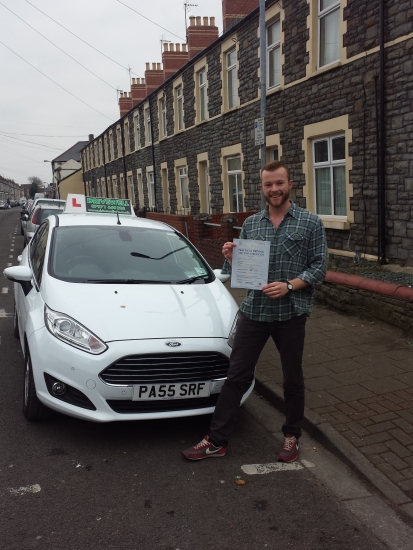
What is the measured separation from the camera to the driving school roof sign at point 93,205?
7.93 meters

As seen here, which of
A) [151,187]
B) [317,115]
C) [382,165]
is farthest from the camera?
[151,187]

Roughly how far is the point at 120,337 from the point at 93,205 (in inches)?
193

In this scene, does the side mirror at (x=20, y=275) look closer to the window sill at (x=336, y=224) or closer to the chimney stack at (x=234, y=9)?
the window sill at (x=336, y=224)

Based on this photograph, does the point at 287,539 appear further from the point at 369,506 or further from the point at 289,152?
the point at 289,152

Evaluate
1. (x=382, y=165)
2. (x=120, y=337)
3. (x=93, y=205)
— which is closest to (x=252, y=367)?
(x=120, y=337)

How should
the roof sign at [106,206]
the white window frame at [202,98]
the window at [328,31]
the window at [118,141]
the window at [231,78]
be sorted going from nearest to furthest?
the roof sign at [106,206], the window at [328,31], the window at [231,78], the white window frame at [202,98], the window at [118,141]

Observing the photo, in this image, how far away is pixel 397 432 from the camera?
3.95 m

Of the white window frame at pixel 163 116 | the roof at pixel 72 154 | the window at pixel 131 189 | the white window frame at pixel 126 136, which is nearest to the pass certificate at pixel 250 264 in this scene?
the white window frame at pixel 163 116

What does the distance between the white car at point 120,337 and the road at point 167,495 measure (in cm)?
31

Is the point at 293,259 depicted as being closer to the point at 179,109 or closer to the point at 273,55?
the point at 273,55

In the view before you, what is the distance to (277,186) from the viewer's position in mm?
3512

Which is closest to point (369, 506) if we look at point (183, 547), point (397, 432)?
point (397, 432)

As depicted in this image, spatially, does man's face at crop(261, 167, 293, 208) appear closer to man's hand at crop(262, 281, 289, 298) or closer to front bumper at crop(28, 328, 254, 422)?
man's hand at crop(262, 281, 289, 298)

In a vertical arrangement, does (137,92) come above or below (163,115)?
above
